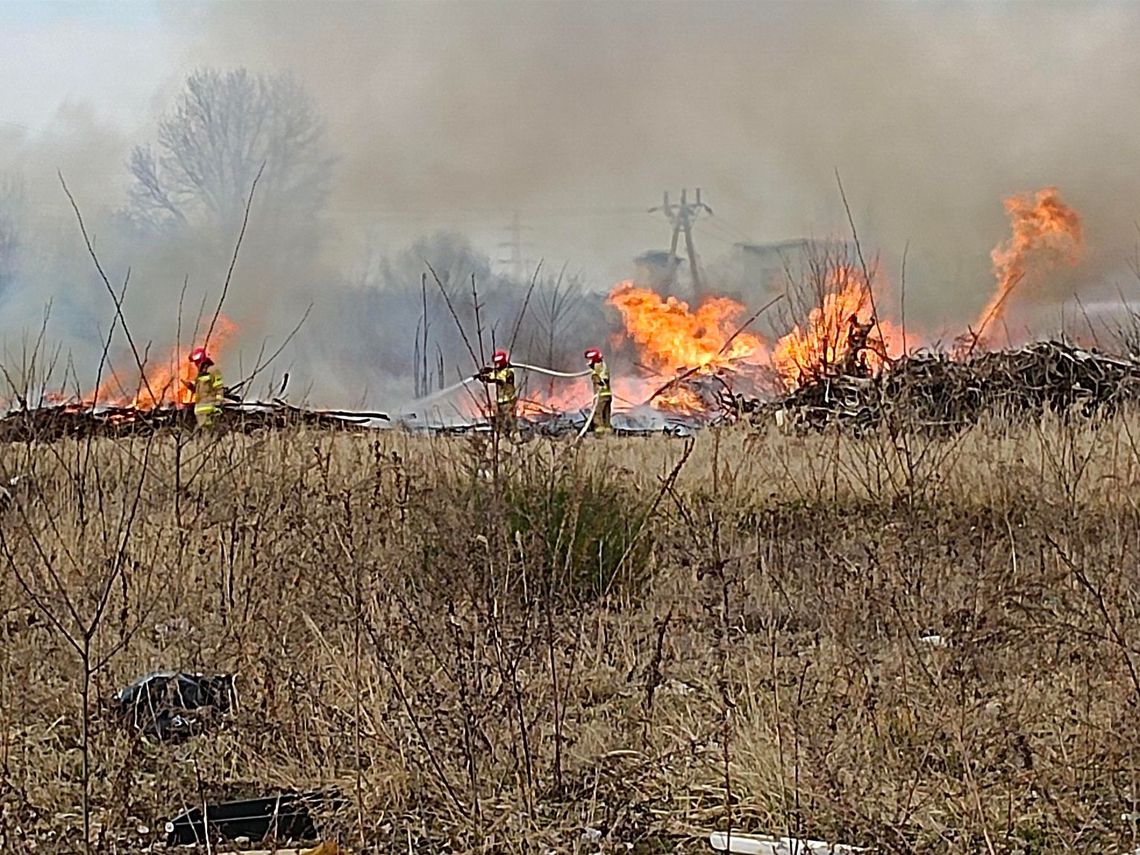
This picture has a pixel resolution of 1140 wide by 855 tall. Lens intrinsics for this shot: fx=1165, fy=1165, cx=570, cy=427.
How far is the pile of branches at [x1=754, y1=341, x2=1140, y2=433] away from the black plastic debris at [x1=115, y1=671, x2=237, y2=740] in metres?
6.85

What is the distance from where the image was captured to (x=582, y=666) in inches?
146

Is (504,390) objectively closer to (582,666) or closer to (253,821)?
(582,666)

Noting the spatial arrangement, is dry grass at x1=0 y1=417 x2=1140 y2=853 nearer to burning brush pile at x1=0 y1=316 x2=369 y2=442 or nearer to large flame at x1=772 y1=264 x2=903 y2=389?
burning brush pile at x1=0 y1=316 x2=369 y2=442

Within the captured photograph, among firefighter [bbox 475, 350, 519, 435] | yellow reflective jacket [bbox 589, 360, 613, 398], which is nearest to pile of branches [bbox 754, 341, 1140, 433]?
yellow reflective jacket [bbox 589, 360, 613, 398]

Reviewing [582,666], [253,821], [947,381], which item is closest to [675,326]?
[947,381]

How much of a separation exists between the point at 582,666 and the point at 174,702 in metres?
1.24

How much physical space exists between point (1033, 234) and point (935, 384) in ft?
27.1

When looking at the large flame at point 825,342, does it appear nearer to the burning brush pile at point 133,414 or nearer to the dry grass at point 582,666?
the burning brush pile at point 133,414

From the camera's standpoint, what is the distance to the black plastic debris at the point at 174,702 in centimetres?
336

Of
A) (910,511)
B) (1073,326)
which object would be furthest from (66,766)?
(1073,326)

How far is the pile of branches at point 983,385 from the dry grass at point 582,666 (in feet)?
13.8

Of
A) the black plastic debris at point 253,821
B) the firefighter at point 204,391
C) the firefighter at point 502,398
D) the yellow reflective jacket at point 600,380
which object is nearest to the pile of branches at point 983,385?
the yellow reflective jacket at point 600,380

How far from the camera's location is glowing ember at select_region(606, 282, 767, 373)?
17438 mm

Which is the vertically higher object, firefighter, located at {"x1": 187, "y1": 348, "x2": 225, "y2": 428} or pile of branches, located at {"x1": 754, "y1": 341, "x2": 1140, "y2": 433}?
pile of branches, located at {"x1": 754, "y1": 341, "x2": 1140, "y2": 433}
